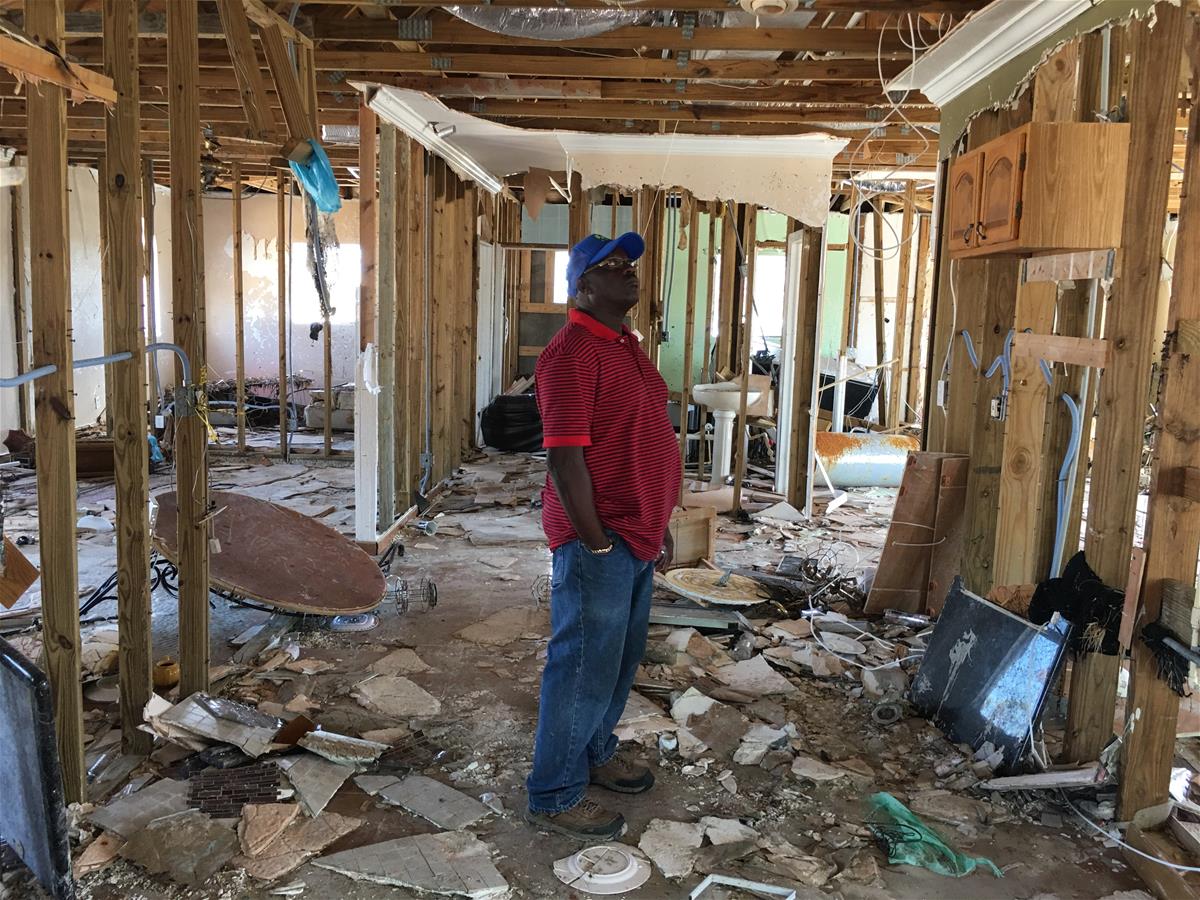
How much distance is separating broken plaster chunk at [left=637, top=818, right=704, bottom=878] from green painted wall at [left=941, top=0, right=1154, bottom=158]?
2.82 m

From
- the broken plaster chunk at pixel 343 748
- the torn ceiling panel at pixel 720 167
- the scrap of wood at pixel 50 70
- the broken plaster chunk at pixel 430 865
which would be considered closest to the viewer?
the scrap of wood at pixel 50 70

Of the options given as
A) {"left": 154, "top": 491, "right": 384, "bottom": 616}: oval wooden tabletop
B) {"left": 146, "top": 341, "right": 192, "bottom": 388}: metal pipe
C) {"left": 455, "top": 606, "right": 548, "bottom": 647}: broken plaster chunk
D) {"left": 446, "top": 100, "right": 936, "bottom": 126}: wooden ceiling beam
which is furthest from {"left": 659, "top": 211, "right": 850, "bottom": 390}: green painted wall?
{"left": 146, "top": 341, "right": 192, "bottom": 388}: metal pipe

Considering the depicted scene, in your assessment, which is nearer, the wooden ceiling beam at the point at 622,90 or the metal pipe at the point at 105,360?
the metal pipe at the point at 105,360

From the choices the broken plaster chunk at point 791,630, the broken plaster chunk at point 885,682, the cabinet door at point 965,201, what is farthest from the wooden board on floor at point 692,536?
the cabinet door at point 965,201

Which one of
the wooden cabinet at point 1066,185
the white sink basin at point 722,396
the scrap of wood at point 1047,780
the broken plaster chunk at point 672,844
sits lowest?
the broken plaster chunk at point 672,844

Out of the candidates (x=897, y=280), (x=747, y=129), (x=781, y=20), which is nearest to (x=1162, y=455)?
(x=781, y=20)

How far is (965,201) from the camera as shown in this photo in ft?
11.6

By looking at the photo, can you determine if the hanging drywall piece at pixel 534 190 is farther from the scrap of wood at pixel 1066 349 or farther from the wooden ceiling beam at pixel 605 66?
the scrap of wood at pixel 1066 349

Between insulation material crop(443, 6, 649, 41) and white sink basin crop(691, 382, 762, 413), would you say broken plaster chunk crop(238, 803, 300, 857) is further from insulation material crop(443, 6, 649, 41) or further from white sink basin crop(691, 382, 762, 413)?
white sink basin crop(691, 382, 762, 413)

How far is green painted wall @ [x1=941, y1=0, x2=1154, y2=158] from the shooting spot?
3.18m

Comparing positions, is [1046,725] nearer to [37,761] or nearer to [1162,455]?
[1162,455]

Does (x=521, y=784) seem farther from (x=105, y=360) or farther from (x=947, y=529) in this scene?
(x=947, y=529)

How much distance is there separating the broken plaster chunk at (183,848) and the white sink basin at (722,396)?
537 centimetres

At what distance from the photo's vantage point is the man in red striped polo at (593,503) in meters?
2.41
